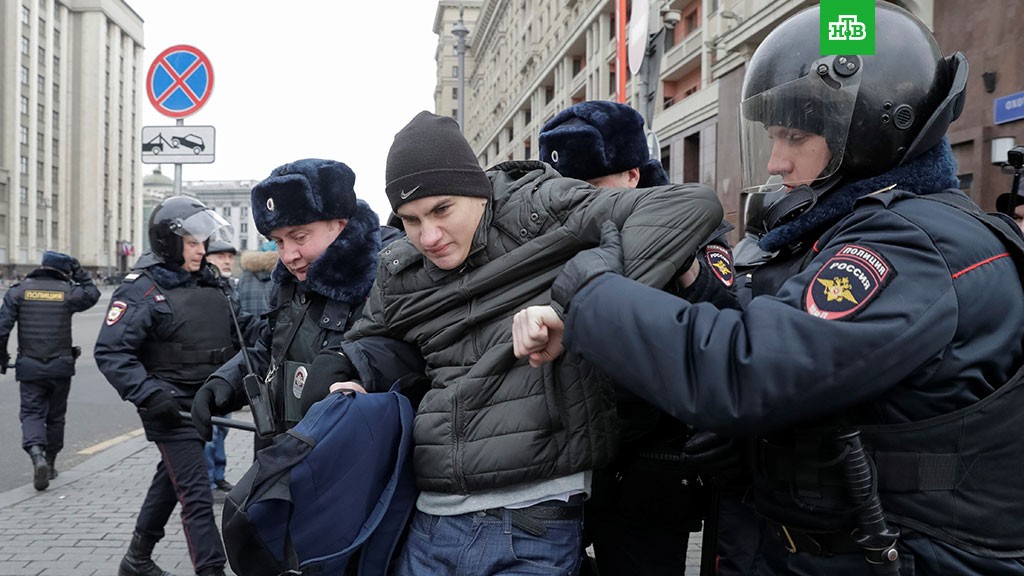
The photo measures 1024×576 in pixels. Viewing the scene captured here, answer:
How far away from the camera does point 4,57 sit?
57.9 metres

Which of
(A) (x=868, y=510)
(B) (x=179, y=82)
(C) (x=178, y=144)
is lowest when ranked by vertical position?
(A) (x=868, y=510)

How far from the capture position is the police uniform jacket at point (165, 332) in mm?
4277

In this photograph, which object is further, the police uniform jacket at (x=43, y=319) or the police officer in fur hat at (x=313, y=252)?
the police uniform jacket at (x=43, y=319)

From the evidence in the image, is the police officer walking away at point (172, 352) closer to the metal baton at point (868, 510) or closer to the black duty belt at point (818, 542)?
the black duty belt at point (818, 542)

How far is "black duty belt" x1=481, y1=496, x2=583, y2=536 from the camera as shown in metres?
1.81

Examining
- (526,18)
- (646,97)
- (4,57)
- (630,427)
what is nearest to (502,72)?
(526,18)

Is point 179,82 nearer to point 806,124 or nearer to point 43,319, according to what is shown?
point 43,319

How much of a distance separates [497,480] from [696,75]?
929 inches

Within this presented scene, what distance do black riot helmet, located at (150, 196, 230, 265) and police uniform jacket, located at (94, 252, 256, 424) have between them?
0.09m

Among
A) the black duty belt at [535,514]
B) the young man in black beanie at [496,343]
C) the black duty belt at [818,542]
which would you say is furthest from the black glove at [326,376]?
the black duty belt at [818,542]

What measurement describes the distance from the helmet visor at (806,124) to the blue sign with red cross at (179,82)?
19.1ft

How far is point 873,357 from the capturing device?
127 cm

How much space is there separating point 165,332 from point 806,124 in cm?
386

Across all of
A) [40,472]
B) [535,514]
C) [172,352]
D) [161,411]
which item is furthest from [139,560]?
[535,514]
